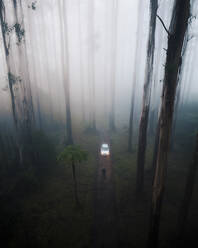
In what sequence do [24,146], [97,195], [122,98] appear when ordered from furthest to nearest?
1. [122,98]
2. [24,146]
3. [97,195]

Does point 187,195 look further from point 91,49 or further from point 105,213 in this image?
point 91,49

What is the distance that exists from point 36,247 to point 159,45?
21.8 m

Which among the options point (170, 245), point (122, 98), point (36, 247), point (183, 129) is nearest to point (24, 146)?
point (36, 247)

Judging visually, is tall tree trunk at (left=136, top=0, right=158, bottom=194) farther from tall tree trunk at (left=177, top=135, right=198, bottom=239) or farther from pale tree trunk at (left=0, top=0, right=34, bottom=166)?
pale tree trunk at (left=0, top=0, right=34, bottom=166)

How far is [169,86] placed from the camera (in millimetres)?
4344

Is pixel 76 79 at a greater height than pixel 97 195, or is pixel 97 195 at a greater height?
pixel 76 79

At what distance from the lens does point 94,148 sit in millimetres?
17438

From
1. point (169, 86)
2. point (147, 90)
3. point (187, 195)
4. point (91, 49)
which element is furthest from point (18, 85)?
point (91, 49)

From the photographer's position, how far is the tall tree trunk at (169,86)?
395 centimetres

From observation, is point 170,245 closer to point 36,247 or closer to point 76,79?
point 36,247

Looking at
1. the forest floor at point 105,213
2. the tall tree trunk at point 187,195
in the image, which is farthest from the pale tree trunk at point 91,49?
the tall tree trunk at point 187,195

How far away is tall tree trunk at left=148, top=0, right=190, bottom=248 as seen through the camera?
3949mm

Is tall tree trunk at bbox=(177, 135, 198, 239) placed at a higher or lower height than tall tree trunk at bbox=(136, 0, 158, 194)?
lower

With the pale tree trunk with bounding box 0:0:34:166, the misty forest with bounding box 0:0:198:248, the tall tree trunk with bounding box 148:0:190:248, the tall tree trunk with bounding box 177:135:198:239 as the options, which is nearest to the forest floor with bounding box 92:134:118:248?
the misty forest with bounding box 0:0:198:248
